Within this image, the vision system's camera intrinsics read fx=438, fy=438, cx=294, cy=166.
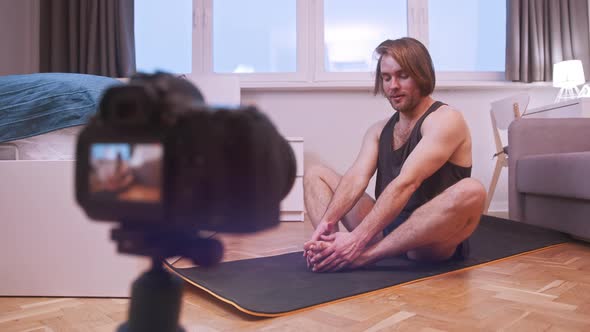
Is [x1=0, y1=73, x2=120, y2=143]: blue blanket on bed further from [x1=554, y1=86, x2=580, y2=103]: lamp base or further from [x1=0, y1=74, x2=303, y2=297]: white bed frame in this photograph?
[x1=554, y1=86, x2=580, y2=103]: lamp base

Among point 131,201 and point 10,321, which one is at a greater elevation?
point 131,201

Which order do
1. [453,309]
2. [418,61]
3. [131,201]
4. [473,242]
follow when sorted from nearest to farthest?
[131,201]
[453,309]
[418,61]
[473,242]

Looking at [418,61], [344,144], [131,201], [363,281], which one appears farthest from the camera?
[344,144]

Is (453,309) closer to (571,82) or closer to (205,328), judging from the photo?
(205,328)

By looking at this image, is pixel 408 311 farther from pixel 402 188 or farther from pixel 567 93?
pixel 567 93

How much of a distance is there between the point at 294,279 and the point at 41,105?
2.80 ft

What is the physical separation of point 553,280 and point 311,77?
2.45 m

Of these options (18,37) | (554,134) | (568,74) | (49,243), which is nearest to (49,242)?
(49,243)

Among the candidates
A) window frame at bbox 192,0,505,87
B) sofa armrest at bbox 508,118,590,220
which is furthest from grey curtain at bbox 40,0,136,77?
sofa armrest at bbox 508,118,590,220

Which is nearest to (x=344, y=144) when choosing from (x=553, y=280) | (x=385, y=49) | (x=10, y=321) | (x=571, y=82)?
(x=571, y=82)

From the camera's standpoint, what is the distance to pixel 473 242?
1.92m

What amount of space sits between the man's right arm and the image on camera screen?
1.11m

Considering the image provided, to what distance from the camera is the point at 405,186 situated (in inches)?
50.6

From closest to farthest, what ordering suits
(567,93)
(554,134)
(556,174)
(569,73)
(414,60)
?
(414,60), (556,174), (554,134), (569,73), (567,93)
